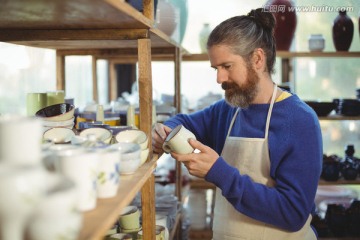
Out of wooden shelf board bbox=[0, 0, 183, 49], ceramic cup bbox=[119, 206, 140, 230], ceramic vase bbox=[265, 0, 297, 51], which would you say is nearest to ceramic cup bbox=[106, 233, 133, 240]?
ceramic cup bbox=[119, 206, 140, 230]

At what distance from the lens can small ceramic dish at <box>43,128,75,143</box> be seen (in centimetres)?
129

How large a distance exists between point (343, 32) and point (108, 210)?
3.13 m

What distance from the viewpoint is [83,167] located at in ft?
2.72

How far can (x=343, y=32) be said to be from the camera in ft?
11.8

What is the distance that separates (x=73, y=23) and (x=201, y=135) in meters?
1.12

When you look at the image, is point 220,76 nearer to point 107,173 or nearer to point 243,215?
point 243,215

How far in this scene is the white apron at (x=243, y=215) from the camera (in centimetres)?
194

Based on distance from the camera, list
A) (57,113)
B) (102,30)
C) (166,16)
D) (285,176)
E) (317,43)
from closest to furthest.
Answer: (102,30), (57,113), (285,176), (166,16), (317,43)

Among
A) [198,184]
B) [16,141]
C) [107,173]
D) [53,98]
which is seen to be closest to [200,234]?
[198,184]

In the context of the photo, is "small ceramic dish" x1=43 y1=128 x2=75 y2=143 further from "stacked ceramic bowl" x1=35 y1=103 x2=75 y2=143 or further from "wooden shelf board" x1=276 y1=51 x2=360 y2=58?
"wooden shelf board" x1=276 y1=51 x2=360 y2=58

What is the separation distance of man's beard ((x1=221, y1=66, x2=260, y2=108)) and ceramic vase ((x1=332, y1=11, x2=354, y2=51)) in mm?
1877

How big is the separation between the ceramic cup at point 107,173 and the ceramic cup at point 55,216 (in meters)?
0.24

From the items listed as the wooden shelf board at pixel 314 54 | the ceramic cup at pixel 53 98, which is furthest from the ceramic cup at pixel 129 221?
the wooden shelf board at pixel 314 54

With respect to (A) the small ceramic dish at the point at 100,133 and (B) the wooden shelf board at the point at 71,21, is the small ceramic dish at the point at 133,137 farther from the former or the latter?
(B) the wooden shelf board at the point at 71,21
